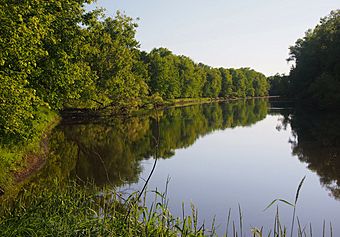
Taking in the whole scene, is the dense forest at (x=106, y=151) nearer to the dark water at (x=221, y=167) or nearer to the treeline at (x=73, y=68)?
the dark water at (x=221, y=167)

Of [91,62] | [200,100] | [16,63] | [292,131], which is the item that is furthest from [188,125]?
[200,100]

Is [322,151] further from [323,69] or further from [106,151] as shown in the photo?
[323,69]

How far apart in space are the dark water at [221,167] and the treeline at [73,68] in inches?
136

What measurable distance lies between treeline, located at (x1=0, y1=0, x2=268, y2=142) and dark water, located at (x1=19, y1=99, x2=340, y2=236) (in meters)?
3.46

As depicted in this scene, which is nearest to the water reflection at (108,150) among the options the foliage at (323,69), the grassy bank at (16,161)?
the grassy bank at (16,161)

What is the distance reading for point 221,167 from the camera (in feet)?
60.2

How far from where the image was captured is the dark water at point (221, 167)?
1205cm

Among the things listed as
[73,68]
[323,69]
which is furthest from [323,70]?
[73,68]

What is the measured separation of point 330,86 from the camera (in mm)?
44562

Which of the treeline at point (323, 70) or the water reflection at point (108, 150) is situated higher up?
the treeline at point (323, 70)

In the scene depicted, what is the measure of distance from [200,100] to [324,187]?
3545 inches

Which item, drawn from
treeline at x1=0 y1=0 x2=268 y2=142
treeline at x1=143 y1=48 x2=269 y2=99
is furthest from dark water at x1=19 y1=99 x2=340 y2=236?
treeline at x1=143 y1=48 x2=269 y2=99

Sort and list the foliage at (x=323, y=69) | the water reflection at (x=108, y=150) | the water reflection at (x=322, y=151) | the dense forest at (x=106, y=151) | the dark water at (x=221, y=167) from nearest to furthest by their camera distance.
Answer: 1. the dark water at (x=221, y=167)
2. the water reflection at (x=322, y=151)
3. the dense forest at (x=106, y=151)
4. the water reflection at (x=108, y=150)
5. the foliage at (x=323, y=69)

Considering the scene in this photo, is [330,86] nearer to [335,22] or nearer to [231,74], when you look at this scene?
[335,22]
